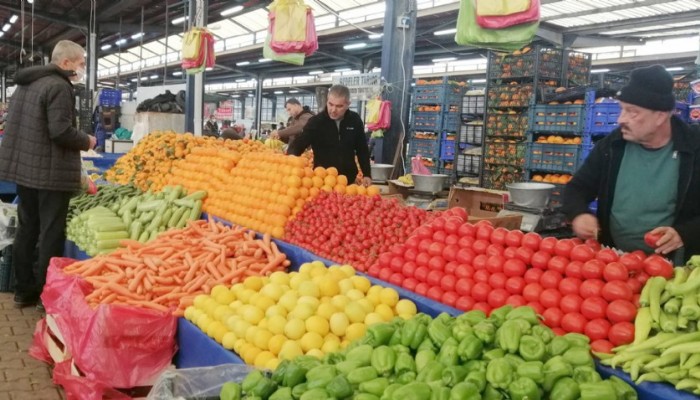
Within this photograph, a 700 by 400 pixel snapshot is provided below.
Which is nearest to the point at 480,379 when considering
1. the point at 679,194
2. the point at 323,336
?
the point at 323,336

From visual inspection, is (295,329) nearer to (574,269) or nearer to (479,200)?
(574,269)

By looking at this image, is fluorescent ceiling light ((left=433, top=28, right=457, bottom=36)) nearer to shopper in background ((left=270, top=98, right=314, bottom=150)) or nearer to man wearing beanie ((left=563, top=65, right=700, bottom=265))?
shopper in background ((left=270, top=98, right=314, bottom=150))

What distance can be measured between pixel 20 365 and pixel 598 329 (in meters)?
3.68

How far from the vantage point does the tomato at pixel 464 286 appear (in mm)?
2594

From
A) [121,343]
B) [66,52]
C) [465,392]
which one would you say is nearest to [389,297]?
[465,392]

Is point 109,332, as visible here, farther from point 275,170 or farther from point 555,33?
point 555,33

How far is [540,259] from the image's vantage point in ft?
8.04

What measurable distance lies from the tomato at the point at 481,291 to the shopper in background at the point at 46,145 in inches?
140

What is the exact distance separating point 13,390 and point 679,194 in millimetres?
3887

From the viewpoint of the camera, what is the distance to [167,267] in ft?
12.4

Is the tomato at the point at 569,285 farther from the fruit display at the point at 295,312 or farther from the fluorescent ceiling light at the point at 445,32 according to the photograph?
the fluorescent ceiling light at the point at 445,32

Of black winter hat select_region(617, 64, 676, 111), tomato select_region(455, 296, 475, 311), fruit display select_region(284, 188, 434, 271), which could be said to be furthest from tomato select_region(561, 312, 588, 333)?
fruit display select_region(284, 188, 434, 271)

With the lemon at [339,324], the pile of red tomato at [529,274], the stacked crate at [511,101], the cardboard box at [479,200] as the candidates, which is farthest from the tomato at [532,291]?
the stacked crate at [511,101]

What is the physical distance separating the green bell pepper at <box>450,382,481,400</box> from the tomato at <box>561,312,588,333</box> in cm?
73
